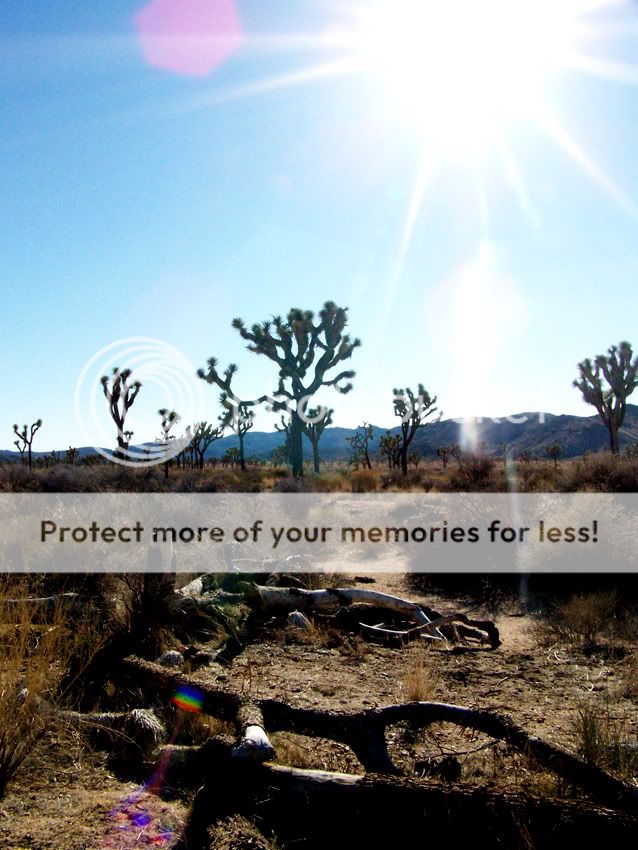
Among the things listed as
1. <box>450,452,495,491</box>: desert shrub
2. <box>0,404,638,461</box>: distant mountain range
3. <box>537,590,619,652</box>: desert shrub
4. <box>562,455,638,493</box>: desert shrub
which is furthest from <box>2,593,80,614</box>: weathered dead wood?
<box>0,404,638,461</box>: distant mountain range

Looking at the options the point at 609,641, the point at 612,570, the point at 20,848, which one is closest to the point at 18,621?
the point at 20,848

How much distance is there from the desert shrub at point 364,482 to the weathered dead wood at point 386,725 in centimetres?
1853

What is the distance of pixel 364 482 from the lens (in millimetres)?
24438

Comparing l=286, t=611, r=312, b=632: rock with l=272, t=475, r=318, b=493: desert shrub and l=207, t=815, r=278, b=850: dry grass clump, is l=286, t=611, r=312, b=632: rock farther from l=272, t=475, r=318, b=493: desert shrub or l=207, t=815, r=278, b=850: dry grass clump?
l=272, t=475, r=318, b=493: desert shrub

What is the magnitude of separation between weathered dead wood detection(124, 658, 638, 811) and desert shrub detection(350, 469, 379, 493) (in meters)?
18.5

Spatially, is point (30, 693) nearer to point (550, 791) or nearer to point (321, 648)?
point (550, 791)

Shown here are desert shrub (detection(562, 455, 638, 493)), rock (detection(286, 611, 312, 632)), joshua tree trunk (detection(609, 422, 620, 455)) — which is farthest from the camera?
joshua tree trunk (detection(609, 422, 620, 455))

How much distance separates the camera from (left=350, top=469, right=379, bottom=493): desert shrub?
23.3 metres

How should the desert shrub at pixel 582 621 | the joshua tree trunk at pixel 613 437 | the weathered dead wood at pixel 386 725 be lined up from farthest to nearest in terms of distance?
the joshua tree trunk at pixel 613 437 → the desert shrub at pixel 582 621 → the weathered dead wood at pixel 386 725

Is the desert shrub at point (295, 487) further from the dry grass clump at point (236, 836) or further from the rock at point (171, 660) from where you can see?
the dry grass clump at point (236, 836)

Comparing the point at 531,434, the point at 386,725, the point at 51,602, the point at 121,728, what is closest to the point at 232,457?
the point at 51,602

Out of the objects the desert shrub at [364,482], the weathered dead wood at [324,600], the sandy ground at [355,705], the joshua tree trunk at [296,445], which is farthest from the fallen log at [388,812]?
the joshua tree trunk at [296,445]

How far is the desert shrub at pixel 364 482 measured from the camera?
76.4ft

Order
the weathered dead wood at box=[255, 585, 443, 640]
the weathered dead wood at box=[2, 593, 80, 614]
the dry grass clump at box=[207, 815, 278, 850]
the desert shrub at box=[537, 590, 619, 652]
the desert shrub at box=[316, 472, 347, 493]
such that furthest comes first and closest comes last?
1. the desert shrub at box=[316, 472, 347, 493]
2. the weathered dead wood at box=[255, 585, 443, 640]
3. the desert shrub at box=[537, 590, 619, 652]
4. the weathered dead wood at box=[2, 593, 80, 614]
5. the dry grass clump at box=[207, 815, 278, 850]
